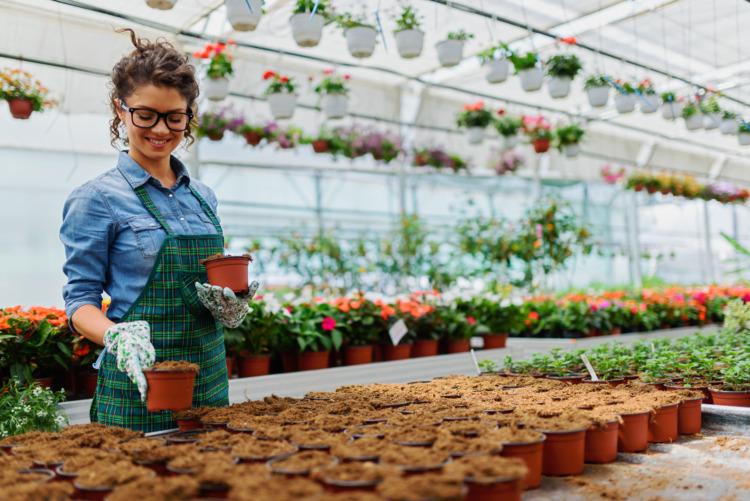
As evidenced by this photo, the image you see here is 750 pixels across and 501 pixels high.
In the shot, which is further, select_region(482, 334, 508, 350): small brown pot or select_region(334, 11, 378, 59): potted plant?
select_region(334, 11, 378, 59): potted plant

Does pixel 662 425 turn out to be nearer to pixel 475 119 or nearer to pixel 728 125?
pixel 475 119

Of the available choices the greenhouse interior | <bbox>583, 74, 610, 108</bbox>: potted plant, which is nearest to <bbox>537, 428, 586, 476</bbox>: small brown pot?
the greenhouse interior

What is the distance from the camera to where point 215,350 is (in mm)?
1742

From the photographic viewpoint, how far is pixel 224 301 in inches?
63.2

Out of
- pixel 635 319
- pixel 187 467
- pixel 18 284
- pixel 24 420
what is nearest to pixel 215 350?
pixel 187 467

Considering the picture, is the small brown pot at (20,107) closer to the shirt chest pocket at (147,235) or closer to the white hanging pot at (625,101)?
the shirt chest pocket at (147,235)

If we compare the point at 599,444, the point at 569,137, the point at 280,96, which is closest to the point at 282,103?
the point at 280,96

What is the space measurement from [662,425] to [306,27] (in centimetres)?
350

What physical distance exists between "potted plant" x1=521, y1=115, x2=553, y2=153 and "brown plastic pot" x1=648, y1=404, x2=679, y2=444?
5.82m

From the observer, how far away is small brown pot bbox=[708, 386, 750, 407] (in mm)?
2260

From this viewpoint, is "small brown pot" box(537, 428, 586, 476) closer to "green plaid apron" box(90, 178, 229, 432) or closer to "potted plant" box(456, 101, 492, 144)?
"green plaid apron" box(90, 178, 229, 432)

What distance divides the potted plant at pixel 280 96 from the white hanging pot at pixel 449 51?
1.34 meters

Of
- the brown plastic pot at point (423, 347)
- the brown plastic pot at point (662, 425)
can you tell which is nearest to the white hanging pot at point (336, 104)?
the brown plastic pot at point (423, 347)

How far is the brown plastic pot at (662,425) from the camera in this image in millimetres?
1858
